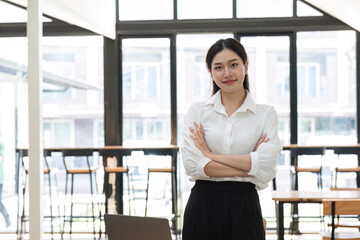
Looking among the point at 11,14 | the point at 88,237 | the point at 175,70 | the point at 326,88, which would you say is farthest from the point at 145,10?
the point at 88,237

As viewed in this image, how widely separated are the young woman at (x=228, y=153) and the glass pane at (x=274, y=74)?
560 centimetres

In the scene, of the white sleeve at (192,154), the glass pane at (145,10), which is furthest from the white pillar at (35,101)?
the glass pane at (145,10)

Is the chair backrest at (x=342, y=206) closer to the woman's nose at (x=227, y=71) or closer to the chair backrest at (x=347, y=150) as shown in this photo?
the woman's nose at (x=227, y=71)

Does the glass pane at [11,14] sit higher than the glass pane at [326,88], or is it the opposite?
the glass pane at [11,14]

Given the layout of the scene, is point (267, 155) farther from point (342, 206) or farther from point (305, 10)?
point (305, 10)

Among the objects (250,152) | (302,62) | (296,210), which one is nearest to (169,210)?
(296,210)

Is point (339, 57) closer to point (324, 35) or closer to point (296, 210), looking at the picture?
point (324, 35)

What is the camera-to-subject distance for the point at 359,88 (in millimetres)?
7281

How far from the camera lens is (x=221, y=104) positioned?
178 centimetres

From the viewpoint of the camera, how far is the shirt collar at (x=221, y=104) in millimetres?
1739

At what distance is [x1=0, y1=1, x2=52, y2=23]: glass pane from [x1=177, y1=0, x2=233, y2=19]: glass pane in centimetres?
186

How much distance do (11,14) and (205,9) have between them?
268cm

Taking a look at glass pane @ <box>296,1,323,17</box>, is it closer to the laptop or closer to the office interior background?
the office interior background

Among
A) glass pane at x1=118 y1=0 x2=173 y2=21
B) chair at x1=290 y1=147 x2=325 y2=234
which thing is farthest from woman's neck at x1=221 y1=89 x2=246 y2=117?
glass pane at x1=118 y1=0 x2=173 y2=21
